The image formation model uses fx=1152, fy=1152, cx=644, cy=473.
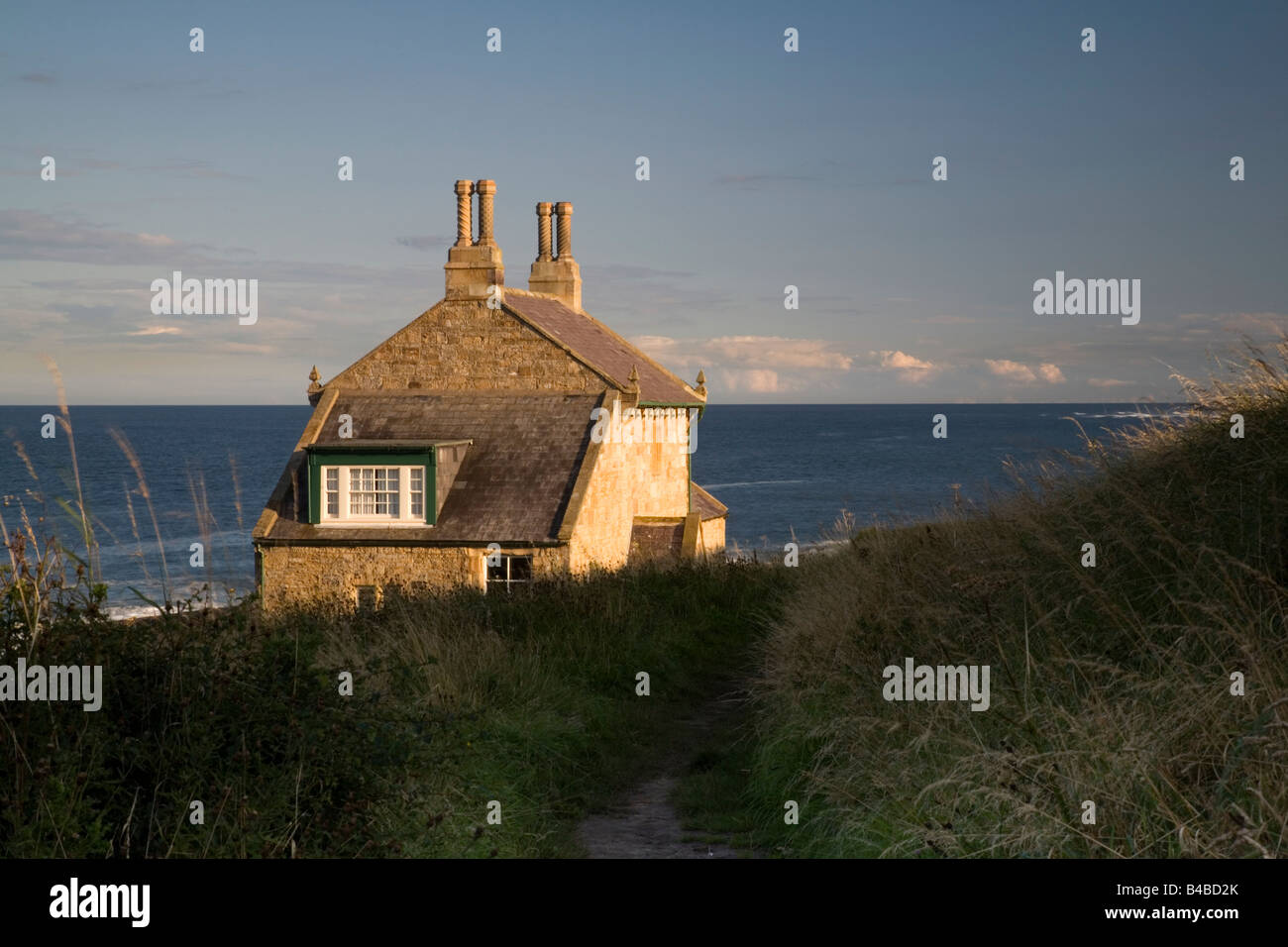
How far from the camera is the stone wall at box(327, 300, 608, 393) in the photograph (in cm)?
2745

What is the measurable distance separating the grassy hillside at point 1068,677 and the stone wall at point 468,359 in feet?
51.1

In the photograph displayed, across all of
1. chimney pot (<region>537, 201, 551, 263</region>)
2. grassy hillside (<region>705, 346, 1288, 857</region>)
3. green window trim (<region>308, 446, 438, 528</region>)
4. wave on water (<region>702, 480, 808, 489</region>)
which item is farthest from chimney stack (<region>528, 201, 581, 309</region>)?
wave on water (<region>702, 480, 808, 489</region>)

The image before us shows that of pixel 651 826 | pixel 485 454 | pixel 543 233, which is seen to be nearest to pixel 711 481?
pixel 543 233

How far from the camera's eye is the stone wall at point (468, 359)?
27.5 metres

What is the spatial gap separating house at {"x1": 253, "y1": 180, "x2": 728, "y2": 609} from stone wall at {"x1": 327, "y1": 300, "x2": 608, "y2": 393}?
31 mm

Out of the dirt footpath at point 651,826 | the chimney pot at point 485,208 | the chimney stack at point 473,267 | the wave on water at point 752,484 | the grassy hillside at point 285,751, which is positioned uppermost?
the chimney pot at point 485,208

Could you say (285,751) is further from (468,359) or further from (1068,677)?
(468,359)

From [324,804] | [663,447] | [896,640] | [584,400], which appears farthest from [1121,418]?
[663,447]

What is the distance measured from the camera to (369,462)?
25.7 meters

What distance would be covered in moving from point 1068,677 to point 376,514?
19600mm

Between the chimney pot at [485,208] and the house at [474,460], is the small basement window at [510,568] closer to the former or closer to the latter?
the house at [474,460]

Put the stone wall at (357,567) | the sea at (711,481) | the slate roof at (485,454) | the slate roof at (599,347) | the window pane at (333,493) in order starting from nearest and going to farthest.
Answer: the sea at (711,481) → the stone wall at (357,567) → the slate roof at (485,454) → the window pane at (333,493) → the slate roof at (599,347)

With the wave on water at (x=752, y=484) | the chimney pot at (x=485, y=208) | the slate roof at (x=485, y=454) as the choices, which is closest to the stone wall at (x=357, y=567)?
the slate roof at (x=485, y=454)

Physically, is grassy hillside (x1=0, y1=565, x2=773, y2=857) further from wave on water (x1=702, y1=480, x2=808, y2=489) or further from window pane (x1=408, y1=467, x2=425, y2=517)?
wave on water (x1=702, y1=480, x2=808, y2=489)
